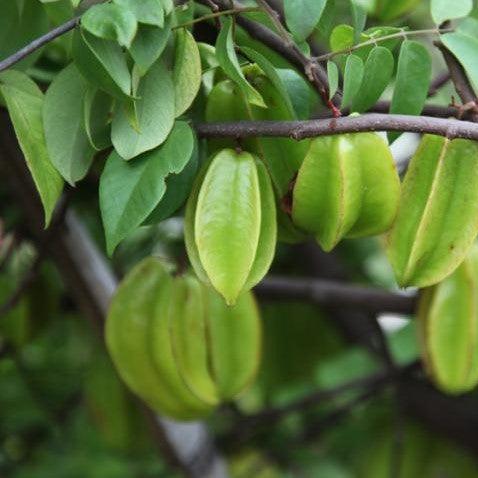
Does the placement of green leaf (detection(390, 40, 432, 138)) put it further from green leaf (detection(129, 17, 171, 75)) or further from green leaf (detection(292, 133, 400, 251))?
green leaf (detection(129, 17, 171, 75))

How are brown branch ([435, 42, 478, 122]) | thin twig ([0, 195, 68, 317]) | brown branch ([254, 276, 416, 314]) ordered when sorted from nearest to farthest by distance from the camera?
brown branch ([435, 42, 478, 122])
thin twig ([0, 195, 68, 317])
brown branch ([254, 276, 416, 314])

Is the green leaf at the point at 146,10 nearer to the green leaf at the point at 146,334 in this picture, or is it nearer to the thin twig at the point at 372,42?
the thin twig at the point at 372,42

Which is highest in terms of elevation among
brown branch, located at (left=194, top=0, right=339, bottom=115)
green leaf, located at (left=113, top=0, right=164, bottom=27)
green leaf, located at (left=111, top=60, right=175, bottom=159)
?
green leaf, located at (left=113, top=0, right=164, bottom=27)

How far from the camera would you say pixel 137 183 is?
617 millimetres

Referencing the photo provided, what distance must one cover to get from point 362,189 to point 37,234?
43 centimetres

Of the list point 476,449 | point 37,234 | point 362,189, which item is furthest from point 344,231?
point 476,449

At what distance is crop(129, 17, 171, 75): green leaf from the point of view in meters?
0.59

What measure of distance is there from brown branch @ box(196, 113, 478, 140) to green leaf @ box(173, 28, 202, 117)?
3cm

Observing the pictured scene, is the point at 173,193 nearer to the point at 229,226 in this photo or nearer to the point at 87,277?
the point at 229,226

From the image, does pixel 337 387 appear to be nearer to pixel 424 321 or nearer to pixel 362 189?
pixel 424 321

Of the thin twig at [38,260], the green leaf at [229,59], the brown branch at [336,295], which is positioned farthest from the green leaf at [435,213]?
the brown branch at [336,295]

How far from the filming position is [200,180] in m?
0.65

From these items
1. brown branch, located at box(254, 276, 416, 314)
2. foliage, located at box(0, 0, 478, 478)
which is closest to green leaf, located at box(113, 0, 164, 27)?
foliage, located at box(0, 0, 478, 478)

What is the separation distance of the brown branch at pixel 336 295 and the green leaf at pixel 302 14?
540 mm
